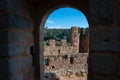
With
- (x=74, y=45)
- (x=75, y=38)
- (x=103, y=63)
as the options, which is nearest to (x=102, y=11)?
(x=103, y=63)

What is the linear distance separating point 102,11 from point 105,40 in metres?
0.25

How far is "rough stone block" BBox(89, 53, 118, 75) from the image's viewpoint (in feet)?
4.61

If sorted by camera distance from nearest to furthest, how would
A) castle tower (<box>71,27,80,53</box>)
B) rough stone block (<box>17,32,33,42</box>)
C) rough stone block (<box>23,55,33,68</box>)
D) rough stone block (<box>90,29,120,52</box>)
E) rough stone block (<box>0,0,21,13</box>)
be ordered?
rough stone block (<box>90,29,120,52</box>)
rough stone block (<box>0,0,21,13</box>)
rough stone block (<box>17,32,33,42</box>)
rough stone block (<box>23,55,33,68</box>)
castle tower (<box>71,27,80,53</box>)

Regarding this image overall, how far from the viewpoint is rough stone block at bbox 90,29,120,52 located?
1.38 metres

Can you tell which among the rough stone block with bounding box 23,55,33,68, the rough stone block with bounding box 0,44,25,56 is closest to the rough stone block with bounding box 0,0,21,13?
the rough stone block with bounding box 0,44,25,56

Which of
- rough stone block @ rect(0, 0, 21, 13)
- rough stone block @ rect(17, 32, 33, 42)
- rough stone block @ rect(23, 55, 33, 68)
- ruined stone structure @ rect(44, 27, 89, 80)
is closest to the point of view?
rough stone block @ rect(0, 0, 21, 13)

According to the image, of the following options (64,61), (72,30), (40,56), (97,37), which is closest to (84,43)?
(72,30)

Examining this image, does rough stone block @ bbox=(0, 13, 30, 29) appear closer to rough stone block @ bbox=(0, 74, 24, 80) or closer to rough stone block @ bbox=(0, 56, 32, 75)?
rough stone block @ bbox=(0, 56, 32, 75)

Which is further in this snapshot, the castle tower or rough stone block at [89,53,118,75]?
the castle tower

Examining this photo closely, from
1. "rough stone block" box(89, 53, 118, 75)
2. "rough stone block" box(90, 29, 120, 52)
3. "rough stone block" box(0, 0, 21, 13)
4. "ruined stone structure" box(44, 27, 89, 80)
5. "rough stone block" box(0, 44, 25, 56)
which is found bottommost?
"ruined stone structure" box(44, 27, 89, 80)

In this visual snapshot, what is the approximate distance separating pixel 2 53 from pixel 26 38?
454 millimetres

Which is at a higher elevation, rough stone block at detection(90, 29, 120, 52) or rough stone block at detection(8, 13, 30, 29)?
rough stone block at detection(8, 13, 30, 29)

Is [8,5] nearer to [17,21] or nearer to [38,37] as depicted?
[17,21]

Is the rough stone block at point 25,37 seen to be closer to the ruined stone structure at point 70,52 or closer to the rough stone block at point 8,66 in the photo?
the rough stone block at point 8,66
